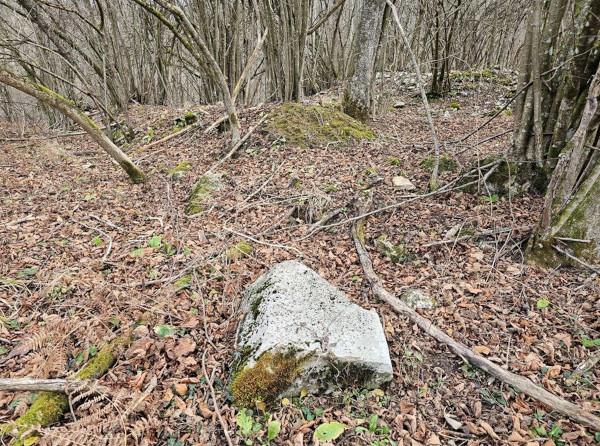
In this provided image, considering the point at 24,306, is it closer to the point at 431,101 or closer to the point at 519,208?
the point at 519,208

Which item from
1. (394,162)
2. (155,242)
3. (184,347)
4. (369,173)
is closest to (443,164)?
(394,162)

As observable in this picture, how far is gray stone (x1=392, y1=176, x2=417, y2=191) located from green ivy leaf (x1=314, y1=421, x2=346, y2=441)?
3.37 metres

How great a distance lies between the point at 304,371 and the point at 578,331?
6.95ft

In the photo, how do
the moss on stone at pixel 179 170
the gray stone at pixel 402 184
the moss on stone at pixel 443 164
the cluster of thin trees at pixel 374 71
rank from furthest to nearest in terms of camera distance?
the moss on stone at pixel 179 170 → the moss on stone at pixel 443 164 → the gray stone at pixel 402 184 → the cluster of thin trees at pixel 374 71

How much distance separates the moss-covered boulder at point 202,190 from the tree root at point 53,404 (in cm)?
246

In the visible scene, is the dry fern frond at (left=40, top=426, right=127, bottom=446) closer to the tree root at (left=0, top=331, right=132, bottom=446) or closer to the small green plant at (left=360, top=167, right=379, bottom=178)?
the tree root at (left=0, top=331, right=132, bottom=446)

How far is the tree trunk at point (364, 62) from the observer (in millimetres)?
6527

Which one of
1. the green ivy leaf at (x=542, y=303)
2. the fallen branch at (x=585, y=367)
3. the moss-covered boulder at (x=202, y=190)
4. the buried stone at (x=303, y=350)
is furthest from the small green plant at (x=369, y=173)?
the fallen branch at (x=585, y=367)

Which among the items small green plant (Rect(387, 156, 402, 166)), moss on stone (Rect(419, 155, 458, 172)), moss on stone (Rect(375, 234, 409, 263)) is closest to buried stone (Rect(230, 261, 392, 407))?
moss on stone (Rect(375, 234, 409, 263))

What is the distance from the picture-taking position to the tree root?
68.6 inches

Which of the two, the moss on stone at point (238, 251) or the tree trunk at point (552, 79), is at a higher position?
the tree trunk at point (552, 79)

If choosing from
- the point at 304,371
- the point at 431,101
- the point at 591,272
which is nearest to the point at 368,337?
the point at 304,371

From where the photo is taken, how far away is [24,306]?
277cm

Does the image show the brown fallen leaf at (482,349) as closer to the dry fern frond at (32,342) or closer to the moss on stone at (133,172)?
the dry fern frond at (32,342)
